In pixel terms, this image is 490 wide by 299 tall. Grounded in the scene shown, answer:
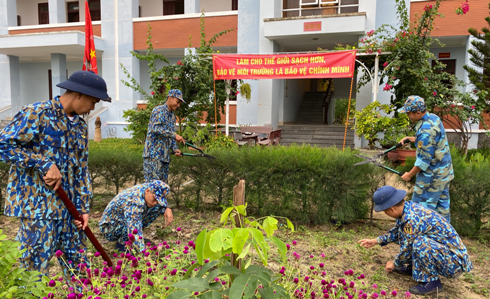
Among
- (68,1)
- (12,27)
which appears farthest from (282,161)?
(68,1)

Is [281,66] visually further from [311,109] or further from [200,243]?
[311,109]

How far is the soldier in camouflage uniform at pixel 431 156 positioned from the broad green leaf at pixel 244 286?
2772mm

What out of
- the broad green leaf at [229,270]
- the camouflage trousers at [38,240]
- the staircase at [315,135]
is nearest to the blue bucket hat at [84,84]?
the camouflage trousers at [38,240]

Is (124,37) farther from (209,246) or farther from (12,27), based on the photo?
(209,246)

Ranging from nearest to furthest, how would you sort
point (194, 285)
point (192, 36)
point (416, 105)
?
point (194, 285), point (416, 105), point (192, 36)

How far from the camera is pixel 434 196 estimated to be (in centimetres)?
364

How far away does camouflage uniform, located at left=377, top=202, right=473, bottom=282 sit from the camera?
9.49ft

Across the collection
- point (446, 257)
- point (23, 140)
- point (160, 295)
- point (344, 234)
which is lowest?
point (344, 234)

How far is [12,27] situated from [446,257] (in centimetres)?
1995

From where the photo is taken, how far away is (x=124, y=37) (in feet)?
49.8

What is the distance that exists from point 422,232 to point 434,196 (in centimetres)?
83

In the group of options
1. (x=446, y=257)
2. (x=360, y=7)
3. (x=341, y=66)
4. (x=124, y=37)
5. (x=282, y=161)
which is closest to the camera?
(x=446, y=257)

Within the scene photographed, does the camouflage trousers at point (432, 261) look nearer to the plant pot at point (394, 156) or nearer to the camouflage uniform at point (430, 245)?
the camouflage uniform at point (430, 245)

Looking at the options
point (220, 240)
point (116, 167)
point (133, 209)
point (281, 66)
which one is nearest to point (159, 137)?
point (116, 167)
